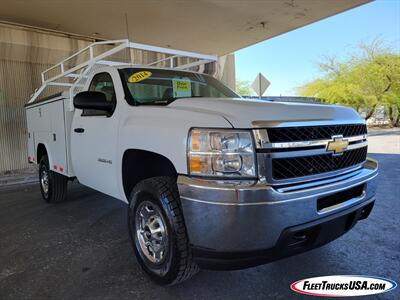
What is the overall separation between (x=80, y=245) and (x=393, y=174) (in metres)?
7.13

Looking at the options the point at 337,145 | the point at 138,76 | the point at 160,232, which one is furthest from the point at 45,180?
the point at 337,145

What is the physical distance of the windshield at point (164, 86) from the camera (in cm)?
338

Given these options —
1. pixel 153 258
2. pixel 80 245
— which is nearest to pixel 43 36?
pixel 80 245

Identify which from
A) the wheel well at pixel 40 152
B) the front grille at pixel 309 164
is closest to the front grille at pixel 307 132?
the front grille at pixel 309 164

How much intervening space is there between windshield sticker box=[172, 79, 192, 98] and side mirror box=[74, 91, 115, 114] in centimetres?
78

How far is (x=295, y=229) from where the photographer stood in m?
2.15

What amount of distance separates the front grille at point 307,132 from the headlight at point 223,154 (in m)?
0.19

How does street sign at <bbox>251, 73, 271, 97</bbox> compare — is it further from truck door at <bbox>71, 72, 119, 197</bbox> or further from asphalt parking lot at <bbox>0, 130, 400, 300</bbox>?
truck door at <bbox>71, 72, 119, 197</bbox>

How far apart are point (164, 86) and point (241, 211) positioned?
213 centimetres

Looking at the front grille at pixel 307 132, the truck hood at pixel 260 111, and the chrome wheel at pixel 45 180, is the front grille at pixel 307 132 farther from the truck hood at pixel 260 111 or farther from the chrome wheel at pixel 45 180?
the chrome wheel at pixel 45 180

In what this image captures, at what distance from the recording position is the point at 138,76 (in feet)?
11.6

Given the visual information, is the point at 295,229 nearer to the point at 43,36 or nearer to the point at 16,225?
the point at 16,225

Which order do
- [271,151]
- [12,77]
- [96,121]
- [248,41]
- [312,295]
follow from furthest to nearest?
[248,41] → [12,77] → [96,121] → [312,295] → [271,151]

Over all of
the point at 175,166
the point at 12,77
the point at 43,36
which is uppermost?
the point at 43,36
